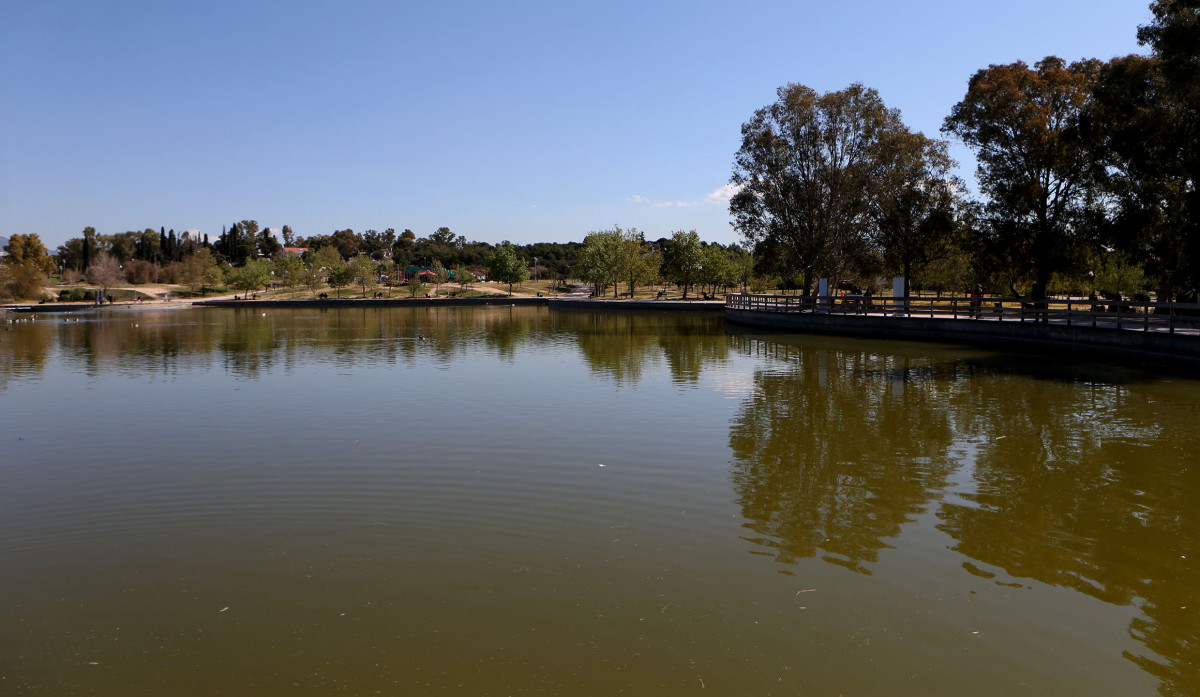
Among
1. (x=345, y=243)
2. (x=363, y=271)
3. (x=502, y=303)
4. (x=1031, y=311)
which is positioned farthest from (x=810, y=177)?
(x=345, y=243)

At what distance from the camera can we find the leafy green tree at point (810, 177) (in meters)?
52.2

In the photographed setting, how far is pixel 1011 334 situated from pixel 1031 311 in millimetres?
1288

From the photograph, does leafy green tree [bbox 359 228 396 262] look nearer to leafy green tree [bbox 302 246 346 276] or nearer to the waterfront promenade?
leafy green tree [bbox 302 246 346 276]

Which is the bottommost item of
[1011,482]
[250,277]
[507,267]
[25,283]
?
[1011,482]

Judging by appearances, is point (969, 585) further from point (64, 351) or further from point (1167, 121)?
point (64, 351)

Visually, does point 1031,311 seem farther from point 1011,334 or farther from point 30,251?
point 30,251

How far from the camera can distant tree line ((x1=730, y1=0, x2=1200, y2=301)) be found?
3066 cm

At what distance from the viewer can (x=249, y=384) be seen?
2262 cm

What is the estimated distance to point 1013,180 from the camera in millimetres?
40656

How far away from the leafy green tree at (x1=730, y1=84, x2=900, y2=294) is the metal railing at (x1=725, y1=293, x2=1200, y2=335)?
17.0ft

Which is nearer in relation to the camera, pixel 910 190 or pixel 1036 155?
pixel 1036 155

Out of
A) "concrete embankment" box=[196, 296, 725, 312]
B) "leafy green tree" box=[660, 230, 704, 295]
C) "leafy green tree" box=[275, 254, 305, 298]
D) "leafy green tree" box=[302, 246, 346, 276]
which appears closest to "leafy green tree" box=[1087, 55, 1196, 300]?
"concrete embankment" box=[196, 296, 725, 312]

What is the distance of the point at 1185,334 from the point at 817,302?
24655 mm

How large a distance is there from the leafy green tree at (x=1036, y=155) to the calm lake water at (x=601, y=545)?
24.4 meters
